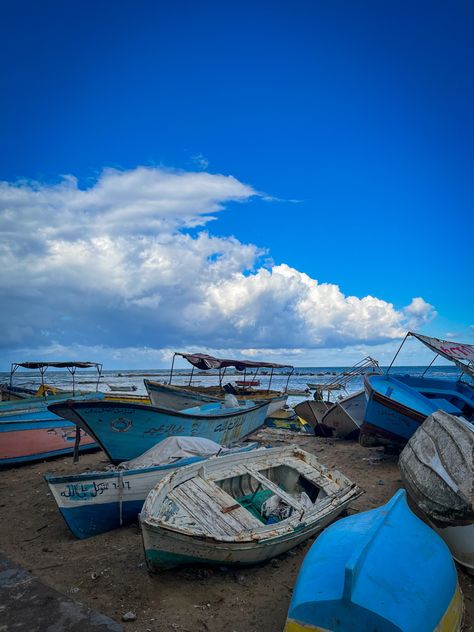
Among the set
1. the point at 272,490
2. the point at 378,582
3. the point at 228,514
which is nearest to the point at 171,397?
the point at 272,490

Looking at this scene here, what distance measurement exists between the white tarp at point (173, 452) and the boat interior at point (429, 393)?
17.2 feet

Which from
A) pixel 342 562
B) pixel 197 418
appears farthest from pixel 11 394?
pixel 342 562

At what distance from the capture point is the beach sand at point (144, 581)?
4383 millimetres

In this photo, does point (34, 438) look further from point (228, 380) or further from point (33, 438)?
point (228, 380)

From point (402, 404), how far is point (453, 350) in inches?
141

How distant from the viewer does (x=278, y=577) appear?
527 cm

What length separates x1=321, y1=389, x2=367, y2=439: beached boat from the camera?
14.7 m

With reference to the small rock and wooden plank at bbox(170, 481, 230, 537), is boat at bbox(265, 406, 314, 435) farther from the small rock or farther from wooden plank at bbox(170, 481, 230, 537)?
the small rock

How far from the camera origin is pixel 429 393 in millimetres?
13242

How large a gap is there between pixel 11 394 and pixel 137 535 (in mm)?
21054

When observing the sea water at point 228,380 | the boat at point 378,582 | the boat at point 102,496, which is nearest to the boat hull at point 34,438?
the boat at point 102,496

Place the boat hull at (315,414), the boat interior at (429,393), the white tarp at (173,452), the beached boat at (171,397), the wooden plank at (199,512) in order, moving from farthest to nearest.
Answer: the boat hull at (315,414) → the beached boat at (171,397) → the boat interior at (429,393) → the white tarp at (173,452) → the wooden plank at (199,512)

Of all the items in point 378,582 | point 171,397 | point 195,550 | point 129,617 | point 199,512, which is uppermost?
point 378,582

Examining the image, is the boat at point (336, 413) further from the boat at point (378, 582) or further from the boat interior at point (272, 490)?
the boat at point (378, 582)
